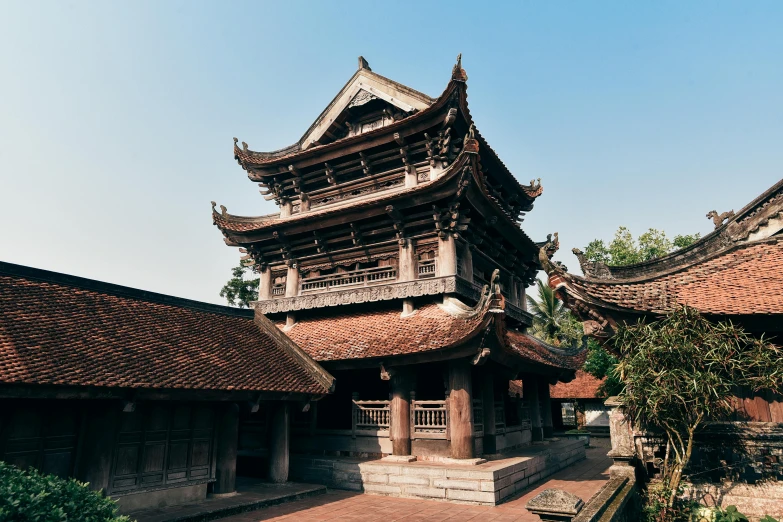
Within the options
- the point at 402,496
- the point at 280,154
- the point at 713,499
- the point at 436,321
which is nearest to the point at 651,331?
the point at 713,499

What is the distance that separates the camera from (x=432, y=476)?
11.5m

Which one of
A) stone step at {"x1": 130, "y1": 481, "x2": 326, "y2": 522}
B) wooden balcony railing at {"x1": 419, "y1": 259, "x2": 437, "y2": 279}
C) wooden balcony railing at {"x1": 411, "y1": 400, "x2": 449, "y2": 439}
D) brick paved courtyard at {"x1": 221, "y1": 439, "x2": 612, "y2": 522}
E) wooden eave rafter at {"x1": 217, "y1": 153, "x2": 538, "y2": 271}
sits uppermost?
wooden eave rafter at {"x1": 217, "y1": 153, "x2": 538, "y2": 271}

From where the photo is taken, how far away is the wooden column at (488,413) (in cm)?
1370

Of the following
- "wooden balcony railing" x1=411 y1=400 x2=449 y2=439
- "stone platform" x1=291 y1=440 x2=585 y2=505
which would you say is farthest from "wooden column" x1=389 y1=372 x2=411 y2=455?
"stone platform" x1=291 y1=440 x2=585 y2=505

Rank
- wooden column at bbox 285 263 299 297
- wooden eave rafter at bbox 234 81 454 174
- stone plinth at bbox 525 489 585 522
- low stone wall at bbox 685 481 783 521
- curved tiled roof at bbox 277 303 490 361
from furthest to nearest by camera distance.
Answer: wooden column at bbox 285 263 299 297 < wooden eave rafter at bbox 234 81 454 174 < curved tiled roof at bbox 277 303 490 361 < low stone wall at bbox 685 481 783 521 < stone plinth at bbox 525 489 585 522

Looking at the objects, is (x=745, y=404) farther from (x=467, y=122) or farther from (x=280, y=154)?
(x=280, y=154)

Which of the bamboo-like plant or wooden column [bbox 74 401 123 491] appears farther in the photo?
wooden column [bbox 74 401 123 491]

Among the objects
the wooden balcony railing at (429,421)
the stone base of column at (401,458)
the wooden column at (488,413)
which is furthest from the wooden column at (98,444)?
the wooden column at (488,413)

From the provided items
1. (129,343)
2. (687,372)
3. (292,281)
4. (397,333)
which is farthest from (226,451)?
(687,372)

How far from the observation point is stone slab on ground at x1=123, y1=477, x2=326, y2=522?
30.2 feet

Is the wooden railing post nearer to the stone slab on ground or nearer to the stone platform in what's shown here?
the stone platform

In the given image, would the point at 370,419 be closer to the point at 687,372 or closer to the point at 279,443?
the point at 279,443

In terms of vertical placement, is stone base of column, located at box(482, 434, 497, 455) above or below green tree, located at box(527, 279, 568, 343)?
below

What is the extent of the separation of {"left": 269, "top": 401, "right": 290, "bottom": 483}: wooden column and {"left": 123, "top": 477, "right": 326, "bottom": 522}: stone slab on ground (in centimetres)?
29
